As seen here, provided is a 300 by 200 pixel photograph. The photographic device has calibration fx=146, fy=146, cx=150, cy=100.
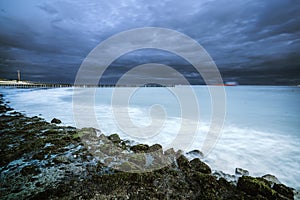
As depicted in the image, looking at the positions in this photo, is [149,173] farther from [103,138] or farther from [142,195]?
[103,138]

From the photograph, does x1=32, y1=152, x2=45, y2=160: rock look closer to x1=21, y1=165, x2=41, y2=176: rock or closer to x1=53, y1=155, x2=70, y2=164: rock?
x1=53, y1=155, x2=70, y2=164: rock

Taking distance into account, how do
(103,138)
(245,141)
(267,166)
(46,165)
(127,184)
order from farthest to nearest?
(245,141)
(103,138)
(267,166)
(46,165)
(127,184)

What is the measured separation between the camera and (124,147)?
5.66 m

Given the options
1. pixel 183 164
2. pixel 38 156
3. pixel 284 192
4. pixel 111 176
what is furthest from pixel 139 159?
pixel 284 192

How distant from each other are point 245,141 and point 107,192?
7.08 metres

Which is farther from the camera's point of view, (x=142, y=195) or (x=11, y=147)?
(x=11, y=147)

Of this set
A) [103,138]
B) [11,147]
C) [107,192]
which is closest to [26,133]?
[11,147]

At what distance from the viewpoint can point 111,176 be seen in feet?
11.6

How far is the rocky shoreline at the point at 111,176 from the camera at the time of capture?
3047mm

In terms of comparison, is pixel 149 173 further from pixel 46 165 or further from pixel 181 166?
pixel 46 165

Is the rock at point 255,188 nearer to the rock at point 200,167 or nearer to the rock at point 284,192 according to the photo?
the rock at point 284,192

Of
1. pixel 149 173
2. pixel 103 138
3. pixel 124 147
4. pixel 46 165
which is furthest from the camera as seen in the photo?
pixel 103 138

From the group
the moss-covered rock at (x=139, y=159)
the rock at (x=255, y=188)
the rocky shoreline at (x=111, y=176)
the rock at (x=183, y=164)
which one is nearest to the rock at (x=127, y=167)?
the rocky shoreline at (x=111, y=176)

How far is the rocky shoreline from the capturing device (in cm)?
305
